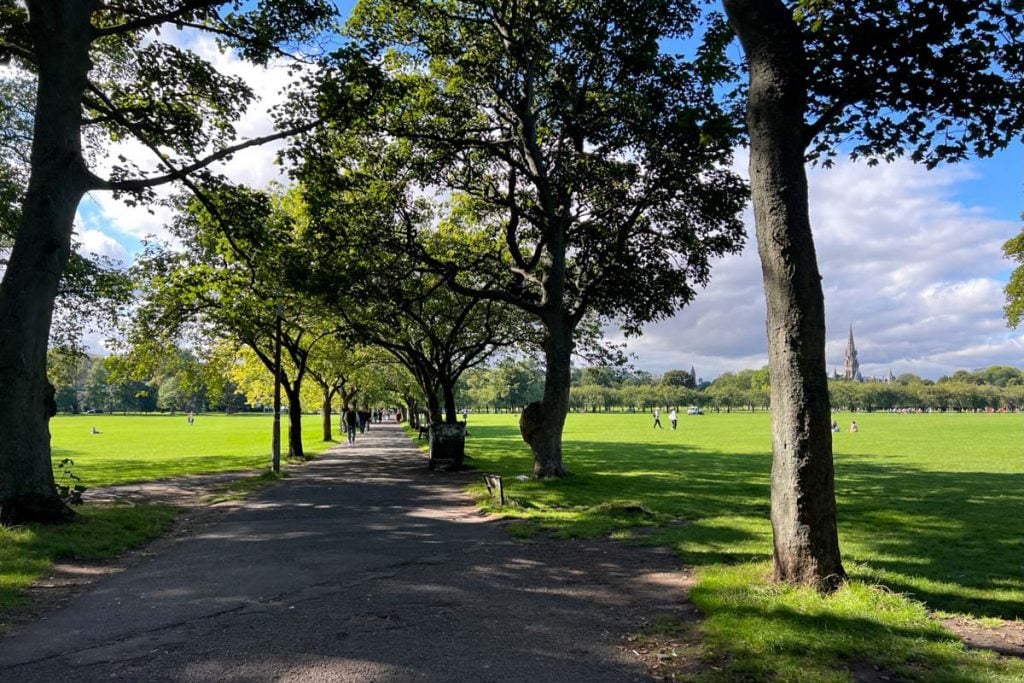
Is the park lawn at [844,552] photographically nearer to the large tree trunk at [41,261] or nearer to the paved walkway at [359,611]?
the paved walkway at [359,611]

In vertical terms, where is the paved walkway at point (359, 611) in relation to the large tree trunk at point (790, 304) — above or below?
below

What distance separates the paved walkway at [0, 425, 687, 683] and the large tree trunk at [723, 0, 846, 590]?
126 centimetres

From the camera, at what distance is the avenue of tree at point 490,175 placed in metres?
5.88

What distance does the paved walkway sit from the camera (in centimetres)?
425

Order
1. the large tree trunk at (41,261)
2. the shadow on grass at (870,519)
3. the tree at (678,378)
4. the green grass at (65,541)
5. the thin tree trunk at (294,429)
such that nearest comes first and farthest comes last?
the shadow on grass at (870,519)
the green grass at (65,541)
the large tree trunk at (41,261)
the thin tree trunk at (294,429)
the tree at (678,378)

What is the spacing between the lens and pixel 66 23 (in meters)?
9.55

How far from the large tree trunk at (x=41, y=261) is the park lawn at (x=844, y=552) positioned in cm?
661

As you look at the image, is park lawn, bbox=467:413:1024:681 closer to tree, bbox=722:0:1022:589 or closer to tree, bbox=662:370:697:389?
tree, bbox=722:0:1022:589

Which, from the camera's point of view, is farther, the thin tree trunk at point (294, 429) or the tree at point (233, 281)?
the thin tree trunk at point (294, 429)

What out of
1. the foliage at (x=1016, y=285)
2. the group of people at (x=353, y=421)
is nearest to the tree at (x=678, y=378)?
the group of people at (x=353, y=421)

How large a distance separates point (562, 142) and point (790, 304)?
439 inches

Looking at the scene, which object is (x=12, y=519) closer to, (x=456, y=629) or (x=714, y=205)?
(x=456, y=629)

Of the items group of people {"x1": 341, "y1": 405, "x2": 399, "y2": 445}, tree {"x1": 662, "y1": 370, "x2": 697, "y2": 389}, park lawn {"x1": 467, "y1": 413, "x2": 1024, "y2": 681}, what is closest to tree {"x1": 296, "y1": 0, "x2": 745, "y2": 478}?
park lawn {"x1": 467, "y1": 413, "x2": 1024, "y2": 681}

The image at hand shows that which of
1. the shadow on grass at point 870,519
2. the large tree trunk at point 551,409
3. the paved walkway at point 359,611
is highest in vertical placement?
the large tree trunk at point 551,409
